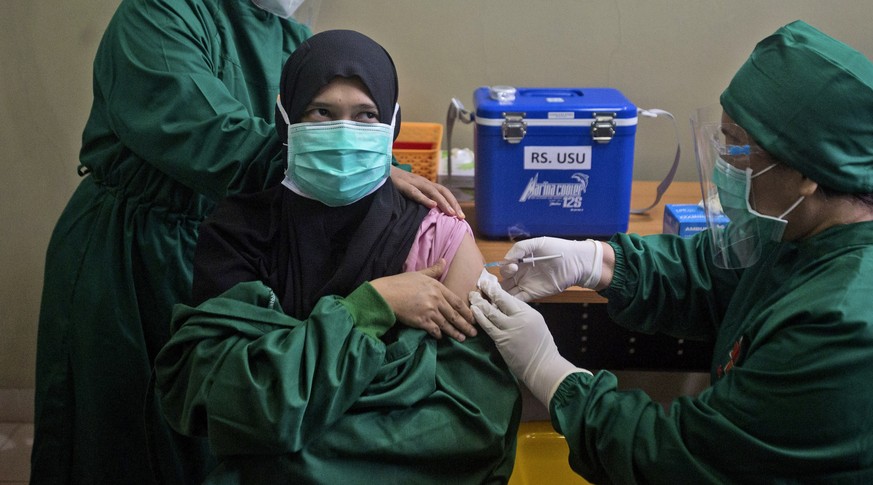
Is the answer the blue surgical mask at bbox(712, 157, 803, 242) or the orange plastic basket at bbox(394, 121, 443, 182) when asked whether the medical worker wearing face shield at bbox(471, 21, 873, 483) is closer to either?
the blue surgical mask at bbox(712, 157, 803, 242)

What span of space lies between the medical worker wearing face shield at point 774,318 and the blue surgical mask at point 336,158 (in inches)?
12.8

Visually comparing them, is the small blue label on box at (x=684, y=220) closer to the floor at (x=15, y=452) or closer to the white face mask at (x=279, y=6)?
the white face mask at (x=279, y=6)

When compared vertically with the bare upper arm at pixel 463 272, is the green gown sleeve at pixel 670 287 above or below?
below

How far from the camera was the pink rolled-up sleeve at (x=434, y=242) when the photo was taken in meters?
1.52

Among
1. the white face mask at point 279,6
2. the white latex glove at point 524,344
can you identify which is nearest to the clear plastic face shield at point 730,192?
the white latex glove at point 524,344

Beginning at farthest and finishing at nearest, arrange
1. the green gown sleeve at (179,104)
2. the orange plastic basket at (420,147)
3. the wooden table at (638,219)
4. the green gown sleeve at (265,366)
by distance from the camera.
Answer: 1. the orange plastic basket at (420,147)
2. the wooden table at (638,219)
3. the green gown sleeve at (179,104)
4. the green gown sleeve at (265,366)

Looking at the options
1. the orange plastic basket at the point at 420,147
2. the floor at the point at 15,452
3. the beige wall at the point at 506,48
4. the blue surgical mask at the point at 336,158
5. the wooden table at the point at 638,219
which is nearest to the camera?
the blue surgical mask at the point at 336,158

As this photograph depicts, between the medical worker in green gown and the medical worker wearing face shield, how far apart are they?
0.54 metres

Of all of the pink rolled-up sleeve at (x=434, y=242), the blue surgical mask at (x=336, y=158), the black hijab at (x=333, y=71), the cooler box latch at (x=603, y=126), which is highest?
the black hijab at (x=333, y=71)

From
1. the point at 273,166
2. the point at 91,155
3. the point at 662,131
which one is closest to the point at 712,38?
the point at 662,131

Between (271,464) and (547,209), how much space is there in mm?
975

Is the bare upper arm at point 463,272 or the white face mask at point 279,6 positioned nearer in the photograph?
the bare upper arm at point 463,272

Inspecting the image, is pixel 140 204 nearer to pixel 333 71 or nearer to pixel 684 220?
pixel 333 71

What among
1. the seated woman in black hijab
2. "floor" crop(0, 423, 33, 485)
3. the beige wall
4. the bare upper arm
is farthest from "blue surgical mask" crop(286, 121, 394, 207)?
"floor" crop(0, 423, 33, 485)
